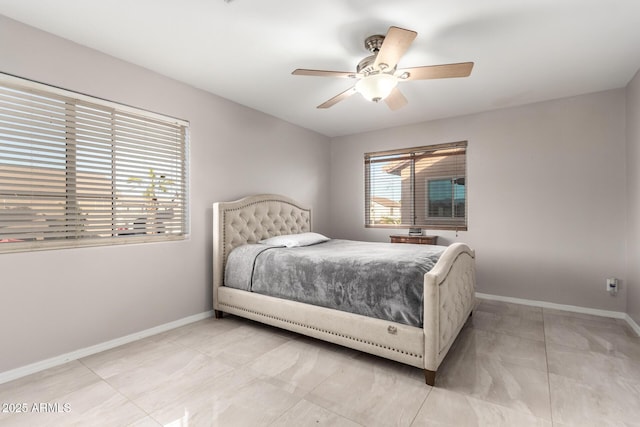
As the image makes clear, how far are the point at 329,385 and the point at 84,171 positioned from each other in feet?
7.99

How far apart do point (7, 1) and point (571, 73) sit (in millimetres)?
4392

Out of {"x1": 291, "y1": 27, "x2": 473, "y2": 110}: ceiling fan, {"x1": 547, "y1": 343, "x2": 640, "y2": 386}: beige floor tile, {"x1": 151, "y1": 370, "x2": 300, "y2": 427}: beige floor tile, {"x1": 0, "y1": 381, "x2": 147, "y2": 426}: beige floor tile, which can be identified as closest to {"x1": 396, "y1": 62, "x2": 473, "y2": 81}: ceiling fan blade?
{"x1": 291, "y1": 27, "x2": 473, "y2": 110}: ceiling fan

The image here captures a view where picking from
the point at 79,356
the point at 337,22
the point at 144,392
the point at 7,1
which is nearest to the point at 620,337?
the point at 337,22

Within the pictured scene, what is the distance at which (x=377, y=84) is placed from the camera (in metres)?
2.23

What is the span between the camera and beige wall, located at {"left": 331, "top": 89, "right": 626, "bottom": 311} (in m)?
3.24

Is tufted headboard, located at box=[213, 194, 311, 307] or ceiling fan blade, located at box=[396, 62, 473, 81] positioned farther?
tufted headboard, located at box=[213, 194, 311, 307]

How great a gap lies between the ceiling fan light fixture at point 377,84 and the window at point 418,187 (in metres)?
2.21

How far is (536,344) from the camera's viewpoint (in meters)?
2.56

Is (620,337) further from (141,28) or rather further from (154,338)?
(141,28)

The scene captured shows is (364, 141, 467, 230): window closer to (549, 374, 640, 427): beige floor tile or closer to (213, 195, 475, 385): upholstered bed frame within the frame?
(213, 195, 475, 385): upholstered bed frame

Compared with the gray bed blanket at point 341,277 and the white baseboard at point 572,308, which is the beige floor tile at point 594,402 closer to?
the gray bed blanket at point 341,277

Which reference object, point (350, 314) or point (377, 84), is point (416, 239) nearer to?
point (350, 314)

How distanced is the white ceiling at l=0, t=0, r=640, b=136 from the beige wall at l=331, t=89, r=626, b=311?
407mm

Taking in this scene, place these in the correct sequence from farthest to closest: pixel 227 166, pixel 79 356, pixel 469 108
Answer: pixel 469 108
pixel 227 166
pixel 79 356
